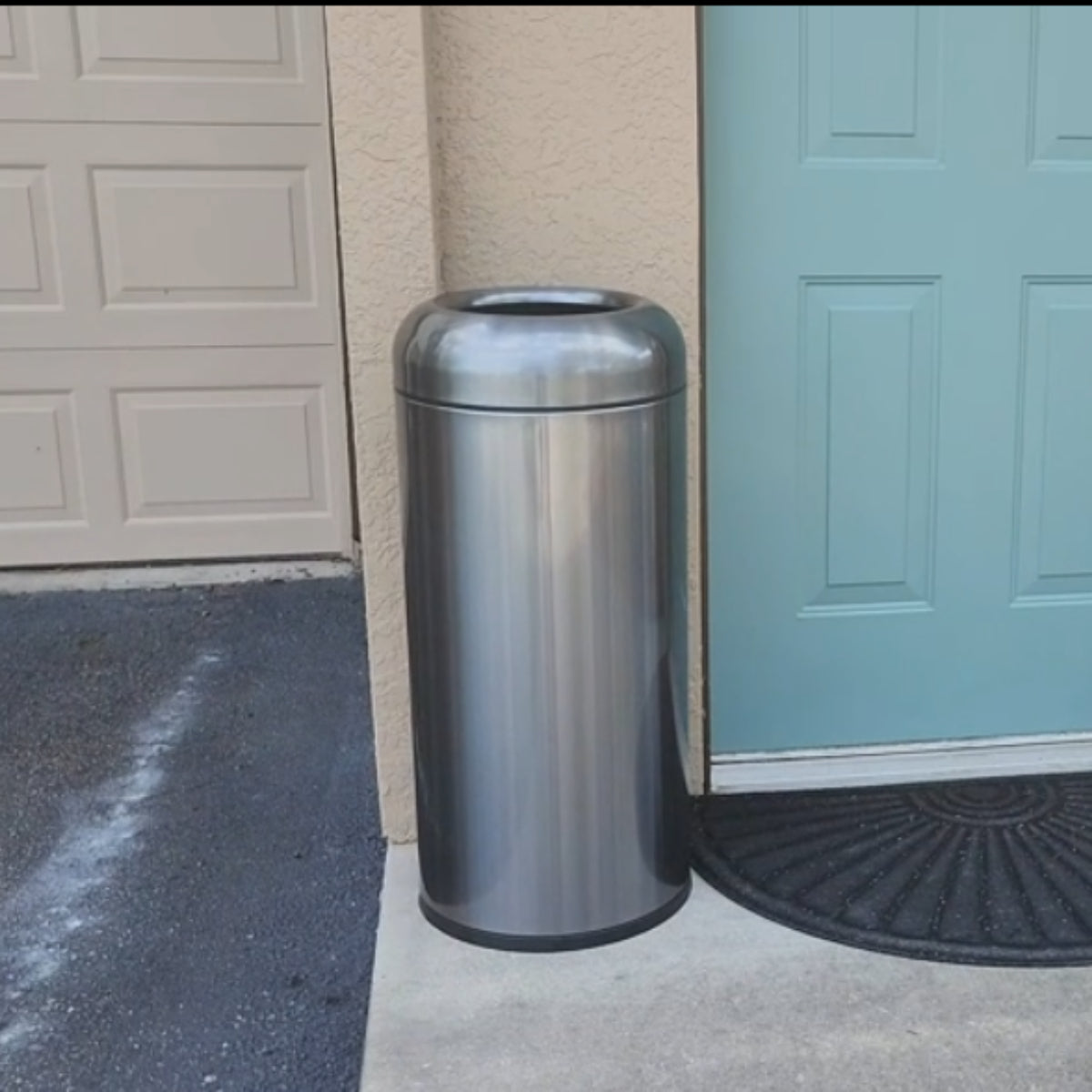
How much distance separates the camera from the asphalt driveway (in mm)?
Result: 1873

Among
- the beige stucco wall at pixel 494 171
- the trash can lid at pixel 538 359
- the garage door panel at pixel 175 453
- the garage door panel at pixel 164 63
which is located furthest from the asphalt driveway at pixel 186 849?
the garage door panel at pixel 164 63

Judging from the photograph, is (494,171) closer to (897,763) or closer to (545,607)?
(545,607)

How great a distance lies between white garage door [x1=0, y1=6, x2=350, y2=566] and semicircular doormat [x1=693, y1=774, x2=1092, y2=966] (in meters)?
2.24

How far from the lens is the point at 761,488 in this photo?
7.45ft

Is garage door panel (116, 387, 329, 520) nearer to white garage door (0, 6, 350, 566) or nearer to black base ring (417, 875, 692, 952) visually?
white garage door (0, 6, 350, 566)

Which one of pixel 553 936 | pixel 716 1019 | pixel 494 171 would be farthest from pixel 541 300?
pixel 716 1019

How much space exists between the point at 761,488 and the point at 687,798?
0.60m

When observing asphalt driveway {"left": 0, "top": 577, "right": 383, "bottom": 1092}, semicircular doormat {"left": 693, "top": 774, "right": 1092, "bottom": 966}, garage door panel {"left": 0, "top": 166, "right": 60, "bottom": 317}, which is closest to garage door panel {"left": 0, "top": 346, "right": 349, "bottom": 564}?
garage door panel {"left": 0, "top": 166, "right": 60, "bottom": 317}

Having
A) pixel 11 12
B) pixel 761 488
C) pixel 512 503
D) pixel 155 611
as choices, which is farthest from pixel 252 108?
pixel 512 503

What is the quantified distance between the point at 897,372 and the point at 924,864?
2.81 feet

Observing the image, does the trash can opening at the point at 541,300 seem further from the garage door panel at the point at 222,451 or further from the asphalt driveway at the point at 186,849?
the garage door panel at the point at 222,451

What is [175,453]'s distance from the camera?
4008 millimetres

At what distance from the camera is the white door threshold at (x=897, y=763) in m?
2.35

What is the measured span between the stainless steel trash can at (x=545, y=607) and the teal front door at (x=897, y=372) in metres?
0.42
